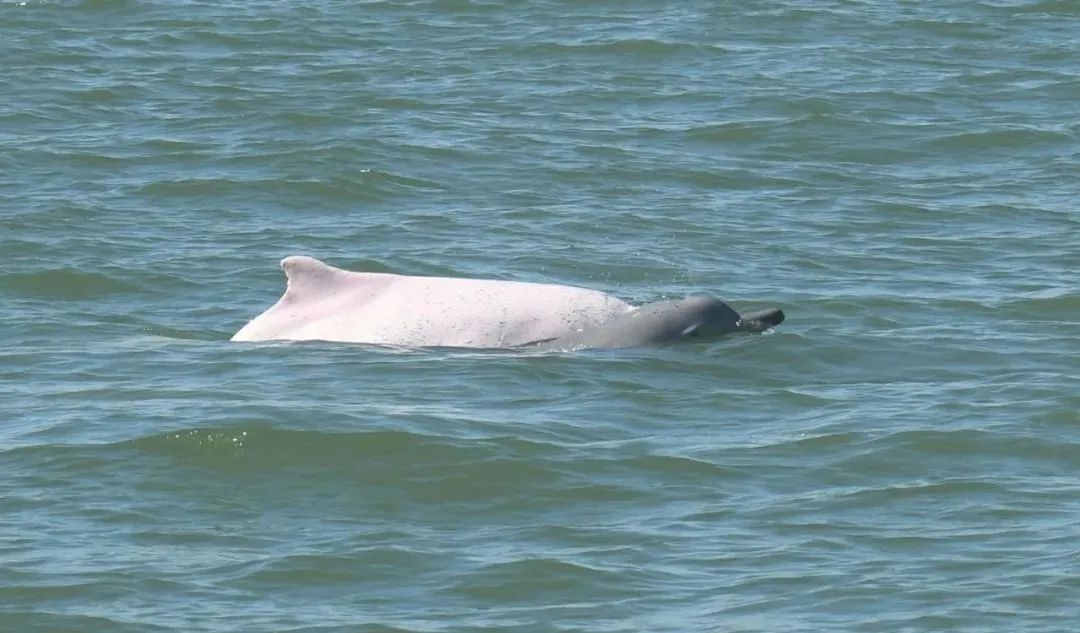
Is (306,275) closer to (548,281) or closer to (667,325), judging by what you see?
(667,325)

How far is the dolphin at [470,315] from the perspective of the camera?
1550 centimetres

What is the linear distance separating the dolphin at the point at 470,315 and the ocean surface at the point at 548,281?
0.26m

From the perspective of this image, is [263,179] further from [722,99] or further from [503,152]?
[722,99]

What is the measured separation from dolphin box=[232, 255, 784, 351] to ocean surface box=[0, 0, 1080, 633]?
26 centimetres

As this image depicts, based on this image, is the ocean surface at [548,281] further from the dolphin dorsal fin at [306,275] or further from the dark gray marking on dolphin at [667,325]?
the dolphin dorsal fin at [306,275]

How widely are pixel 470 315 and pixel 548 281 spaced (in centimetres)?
273

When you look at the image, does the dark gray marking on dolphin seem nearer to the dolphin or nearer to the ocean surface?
the dolphin

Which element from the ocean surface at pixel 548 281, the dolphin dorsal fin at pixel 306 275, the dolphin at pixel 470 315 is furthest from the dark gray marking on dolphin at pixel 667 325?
the dolphin dorsal fin at pixel 306 275

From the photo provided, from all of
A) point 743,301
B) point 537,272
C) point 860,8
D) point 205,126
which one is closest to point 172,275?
point 537,272

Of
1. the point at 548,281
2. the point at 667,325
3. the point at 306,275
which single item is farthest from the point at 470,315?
the point at 548,281

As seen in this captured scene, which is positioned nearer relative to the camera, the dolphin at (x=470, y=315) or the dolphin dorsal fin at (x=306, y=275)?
the dolphin at (x=470, y=315)

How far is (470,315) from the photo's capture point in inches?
616

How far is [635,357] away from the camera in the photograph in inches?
594

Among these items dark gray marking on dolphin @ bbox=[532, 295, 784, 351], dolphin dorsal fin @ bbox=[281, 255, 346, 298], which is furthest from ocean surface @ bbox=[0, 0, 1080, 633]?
dolphin dorsal fin @ bbox=[281, 255, 346, 298]
